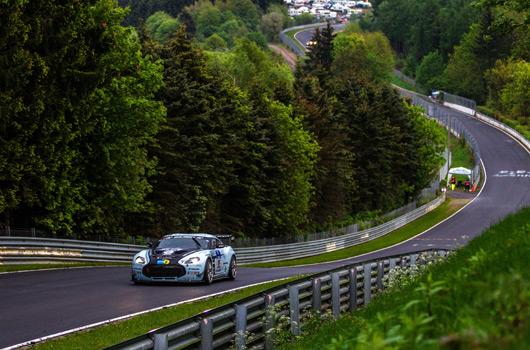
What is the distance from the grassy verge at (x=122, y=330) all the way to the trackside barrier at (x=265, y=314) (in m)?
2.19

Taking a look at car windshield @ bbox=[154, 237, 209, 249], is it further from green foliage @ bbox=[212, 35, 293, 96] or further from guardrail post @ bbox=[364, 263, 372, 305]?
green foliage @ bbox=[212, 35, 293, 96]

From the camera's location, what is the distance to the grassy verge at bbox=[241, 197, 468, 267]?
52.6 m

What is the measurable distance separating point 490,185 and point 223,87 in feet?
184

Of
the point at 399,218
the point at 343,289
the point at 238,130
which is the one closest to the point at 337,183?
the point at 399,218

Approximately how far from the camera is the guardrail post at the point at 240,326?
10578 mm

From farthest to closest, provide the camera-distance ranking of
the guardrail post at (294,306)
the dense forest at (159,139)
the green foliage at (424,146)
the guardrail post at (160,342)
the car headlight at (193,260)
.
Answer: the green foliage at (424,146) → the dense forest at (159,139) → the car headlight at (193,260) → the guardrail post at (294,306) → the guardrail post at (160,342)

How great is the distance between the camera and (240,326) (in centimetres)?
1084

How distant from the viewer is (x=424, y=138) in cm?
9731

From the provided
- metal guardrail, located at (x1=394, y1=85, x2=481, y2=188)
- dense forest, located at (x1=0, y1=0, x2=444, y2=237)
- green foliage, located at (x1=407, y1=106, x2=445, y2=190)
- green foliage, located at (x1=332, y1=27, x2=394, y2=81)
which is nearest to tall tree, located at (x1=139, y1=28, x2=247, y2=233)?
dense forest, located at (x1=0, y1=0, x2=444, y2=237)

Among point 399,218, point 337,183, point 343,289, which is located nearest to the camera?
point 343,289

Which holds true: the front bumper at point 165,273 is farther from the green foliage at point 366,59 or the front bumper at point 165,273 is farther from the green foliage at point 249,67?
the green foliage at point 366,59

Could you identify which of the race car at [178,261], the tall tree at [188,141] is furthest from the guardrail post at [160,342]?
the tall tree at [188,141]

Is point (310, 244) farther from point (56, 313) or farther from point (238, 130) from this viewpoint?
point (56, 313)

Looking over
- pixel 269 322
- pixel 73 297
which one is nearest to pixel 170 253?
pixel 73 297
